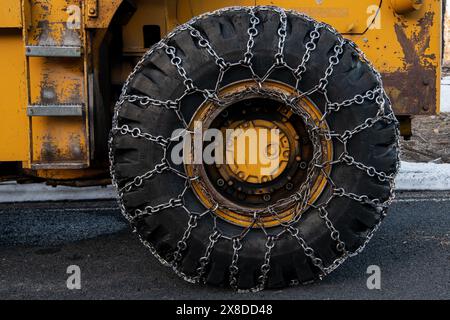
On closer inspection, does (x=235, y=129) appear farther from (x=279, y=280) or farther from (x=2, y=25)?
(x=2, y=25)

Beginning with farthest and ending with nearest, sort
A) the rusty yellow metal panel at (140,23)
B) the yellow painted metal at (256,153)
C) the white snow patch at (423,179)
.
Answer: the white snow patch at (423,179) < the rusty yellow metal panel at (140,23) < the yellow painted metal at (256,153)

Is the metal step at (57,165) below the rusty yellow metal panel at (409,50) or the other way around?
below

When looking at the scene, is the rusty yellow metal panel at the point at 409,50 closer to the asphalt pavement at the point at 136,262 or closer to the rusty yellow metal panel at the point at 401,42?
the rusty yellow metal panel at the point at 401,42

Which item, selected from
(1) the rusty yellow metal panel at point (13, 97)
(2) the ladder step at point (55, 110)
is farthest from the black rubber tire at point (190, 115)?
(1) the rusty yellow metal panel at point (13, 97)

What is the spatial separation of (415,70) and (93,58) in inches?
78.7

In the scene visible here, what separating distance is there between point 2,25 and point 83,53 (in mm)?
464

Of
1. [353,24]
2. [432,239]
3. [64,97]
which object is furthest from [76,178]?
[432,239]

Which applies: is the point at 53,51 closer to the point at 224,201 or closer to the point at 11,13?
the point at 11,13

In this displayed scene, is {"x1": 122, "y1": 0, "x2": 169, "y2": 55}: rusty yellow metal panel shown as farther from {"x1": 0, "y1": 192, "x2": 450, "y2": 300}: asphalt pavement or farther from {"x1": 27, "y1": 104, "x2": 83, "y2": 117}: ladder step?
{"x1": 0, "y1": 192, "x2": 450, "y2": 300}: asphalt pavement

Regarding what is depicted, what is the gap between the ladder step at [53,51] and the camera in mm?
3850

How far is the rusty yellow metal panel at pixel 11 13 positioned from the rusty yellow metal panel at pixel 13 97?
87mm

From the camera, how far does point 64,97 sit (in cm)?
394

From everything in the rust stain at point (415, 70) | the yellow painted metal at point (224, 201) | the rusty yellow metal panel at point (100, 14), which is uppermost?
the rusty yellow metal panel at point (100, 14)

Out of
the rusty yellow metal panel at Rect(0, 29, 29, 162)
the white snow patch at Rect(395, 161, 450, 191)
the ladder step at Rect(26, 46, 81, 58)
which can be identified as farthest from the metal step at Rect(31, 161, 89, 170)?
the white snow patch at Rect(395, 161, 450, 191)
